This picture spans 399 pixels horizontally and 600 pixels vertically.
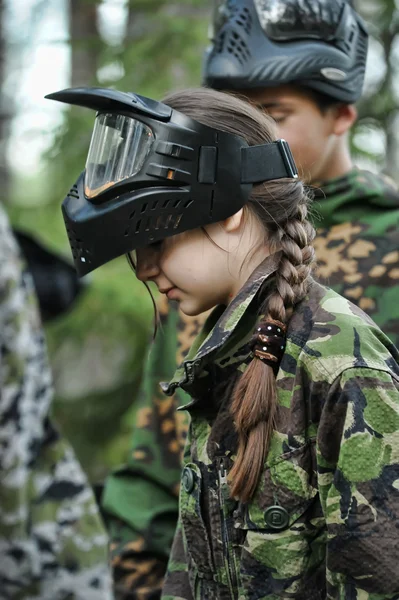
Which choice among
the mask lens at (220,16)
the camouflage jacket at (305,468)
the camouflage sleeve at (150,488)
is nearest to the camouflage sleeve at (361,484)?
the camouflage jacket at (305,468)

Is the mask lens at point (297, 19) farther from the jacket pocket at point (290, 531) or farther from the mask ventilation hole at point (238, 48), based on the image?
the jacket pocket at point (290, 531)

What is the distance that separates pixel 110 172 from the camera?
7.16 ft

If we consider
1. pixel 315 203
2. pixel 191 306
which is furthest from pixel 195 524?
pixel 315 203

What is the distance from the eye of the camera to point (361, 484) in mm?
1879

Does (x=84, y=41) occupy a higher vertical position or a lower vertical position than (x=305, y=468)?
lower

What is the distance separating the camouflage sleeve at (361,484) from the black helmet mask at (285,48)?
1.50 m

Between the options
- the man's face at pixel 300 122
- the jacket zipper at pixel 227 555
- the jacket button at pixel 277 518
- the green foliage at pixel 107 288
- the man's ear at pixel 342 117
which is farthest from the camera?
the green foliage at pixel 107 288

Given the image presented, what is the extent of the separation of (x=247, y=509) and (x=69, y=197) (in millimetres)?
848

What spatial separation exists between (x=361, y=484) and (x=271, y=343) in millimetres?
368

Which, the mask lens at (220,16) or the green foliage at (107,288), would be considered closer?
the mask lens at (220,16)

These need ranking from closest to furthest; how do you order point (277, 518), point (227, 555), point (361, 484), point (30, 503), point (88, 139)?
point (361, 484), point (277, 518), point (227, 555), point (30, 503), point (88, 139)

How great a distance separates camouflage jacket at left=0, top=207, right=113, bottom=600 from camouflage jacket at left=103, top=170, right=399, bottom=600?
1.41 ft

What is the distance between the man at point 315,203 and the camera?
314 centimetres

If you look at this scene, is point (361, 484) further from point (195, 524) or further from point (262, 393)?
point (195, 524)
